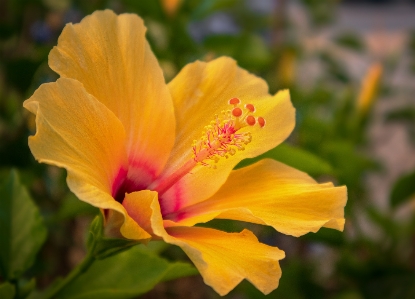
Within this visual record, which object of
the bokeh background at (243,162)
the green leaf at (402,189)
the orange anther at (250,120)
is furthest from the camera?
the green leaf at (402,189)

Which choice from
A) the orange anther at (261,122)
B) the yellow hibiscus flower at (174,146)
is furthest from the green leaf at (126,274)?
the orange anther at (261,122)

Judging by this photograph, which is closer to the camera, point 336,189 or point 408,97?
point 336,189

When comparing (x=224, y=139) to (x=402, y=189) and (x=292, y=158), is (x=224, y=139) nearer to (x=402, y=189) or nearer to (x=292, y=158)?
(x=292, y=158)

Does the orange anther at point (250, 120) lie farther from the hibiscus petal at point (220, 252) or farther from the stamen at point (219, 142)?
the hibiscus petal at point (220, 252)

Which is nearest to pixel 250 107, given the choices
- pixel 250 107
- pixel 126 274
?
pixel 250 107

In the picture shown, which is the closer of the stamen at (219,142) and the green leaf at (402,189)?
the stamen at (219,142)

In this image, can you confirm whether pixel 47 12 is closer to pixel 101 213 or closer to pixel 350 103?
pixel 350 103

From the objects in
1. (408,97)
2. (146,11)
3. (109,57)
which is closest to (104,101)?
(109,57)
